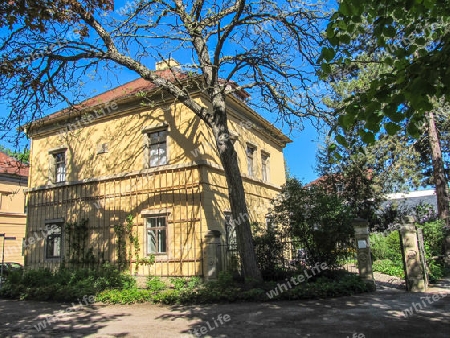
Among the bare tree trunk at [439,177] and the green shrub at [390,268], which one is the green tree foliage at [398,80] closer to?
the green shrub at [390,268]

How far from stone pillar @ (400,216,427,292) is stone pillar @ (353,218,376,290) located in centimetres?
103

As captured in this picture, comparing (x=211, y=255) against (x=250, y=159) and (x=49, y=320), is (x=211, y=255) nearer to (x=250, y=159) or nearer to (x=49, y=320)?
(x=49, y=320)

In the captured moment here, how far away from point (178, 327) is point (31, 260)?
12942 mm

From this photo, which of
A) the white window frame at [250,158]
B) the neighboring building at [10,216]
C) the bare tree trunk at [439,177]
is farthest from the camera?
the neighboring building at [10,216]

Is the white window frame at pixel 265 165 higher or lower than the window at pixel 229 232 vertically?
higher

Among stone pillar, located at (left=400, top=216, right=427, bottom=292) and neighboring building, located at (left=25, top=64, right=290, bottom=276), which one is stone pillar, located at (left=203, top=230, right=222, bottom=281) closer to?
neighboring building, located at (left=25, top=64, right=290, bottom=276)

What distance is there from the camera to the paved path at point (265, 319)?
267 inches

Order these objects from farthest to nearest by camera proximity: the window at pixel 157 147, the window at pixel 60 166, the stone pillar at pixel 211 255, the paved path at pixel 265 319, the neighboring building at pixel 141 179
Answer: the window at pixel 60 166
the window at pixel 157 147
the neighboring building at pixel 141 179
the stone pillar at pixel 211 255
the paved path at pixel 265 319

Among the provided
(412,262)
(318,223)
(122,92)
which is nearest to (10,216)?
(122,92)

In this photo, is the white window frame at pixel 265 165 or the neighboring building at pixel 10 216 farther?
the neighboring building at pixel 10 216

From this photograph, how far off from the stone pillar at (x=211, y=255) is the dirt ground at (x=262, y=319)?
2376mm

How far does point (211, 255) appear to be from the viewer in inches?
482

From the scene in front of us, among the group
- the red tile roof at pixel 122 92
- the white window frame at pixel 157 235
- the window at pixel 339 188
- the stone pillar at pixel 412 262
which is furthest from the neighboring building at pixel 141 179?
the stone pillar at pixel 412 262

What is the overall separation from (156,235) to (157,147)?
3.67 m
